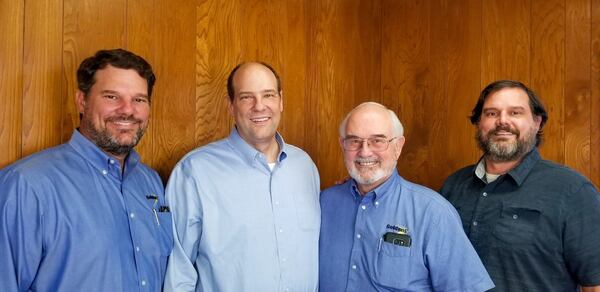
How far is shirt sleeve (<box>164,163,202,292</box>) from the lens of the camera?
192cm

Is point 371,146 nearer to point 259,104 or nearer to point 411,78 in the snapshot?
point 259,104

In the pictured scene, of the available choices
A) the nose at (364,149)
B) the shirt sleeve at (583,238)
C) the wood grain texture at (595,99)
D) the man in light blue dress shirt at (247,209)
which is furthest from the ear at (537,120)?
the man in light blue dress shirt at (247,209)

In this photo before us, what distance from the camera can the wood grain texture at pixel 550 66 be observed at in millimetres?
2791

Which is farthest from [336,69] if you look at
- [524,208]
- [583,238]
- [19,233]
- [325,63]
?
[19,233]

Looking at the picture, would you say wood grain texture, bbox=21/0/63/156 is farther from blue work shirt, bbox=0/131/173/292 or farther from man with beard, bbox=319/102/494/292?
man with beard, bbox=319/102/494/292

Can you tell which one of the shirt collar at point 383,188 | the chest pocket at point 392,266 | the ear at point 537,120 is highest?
the ear at point 537,120

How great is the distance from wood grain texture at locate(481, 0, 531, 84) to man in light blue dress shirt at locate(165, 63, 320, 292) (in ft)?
4.77

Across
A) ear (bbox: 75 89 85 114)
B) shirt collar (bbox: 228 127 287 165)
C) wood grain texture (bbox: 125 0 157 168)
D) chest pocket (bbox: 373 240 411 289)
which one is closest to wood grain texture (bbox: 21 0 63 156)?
ear (bbox: 75 89 85 114)

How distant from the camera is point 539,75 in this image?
112 inches

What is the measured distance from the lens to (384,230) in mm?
2020

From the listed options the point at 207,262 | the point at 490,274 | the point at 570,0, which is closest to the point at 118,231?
the point at 207,262

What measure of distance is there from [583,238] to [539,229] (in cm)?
16

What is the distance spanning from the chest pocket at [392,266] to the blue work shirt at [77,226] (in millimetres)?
835

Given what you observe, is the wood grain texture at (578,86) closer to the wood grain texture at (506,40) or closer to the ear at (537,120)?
the wood grain texture at (506,40)
